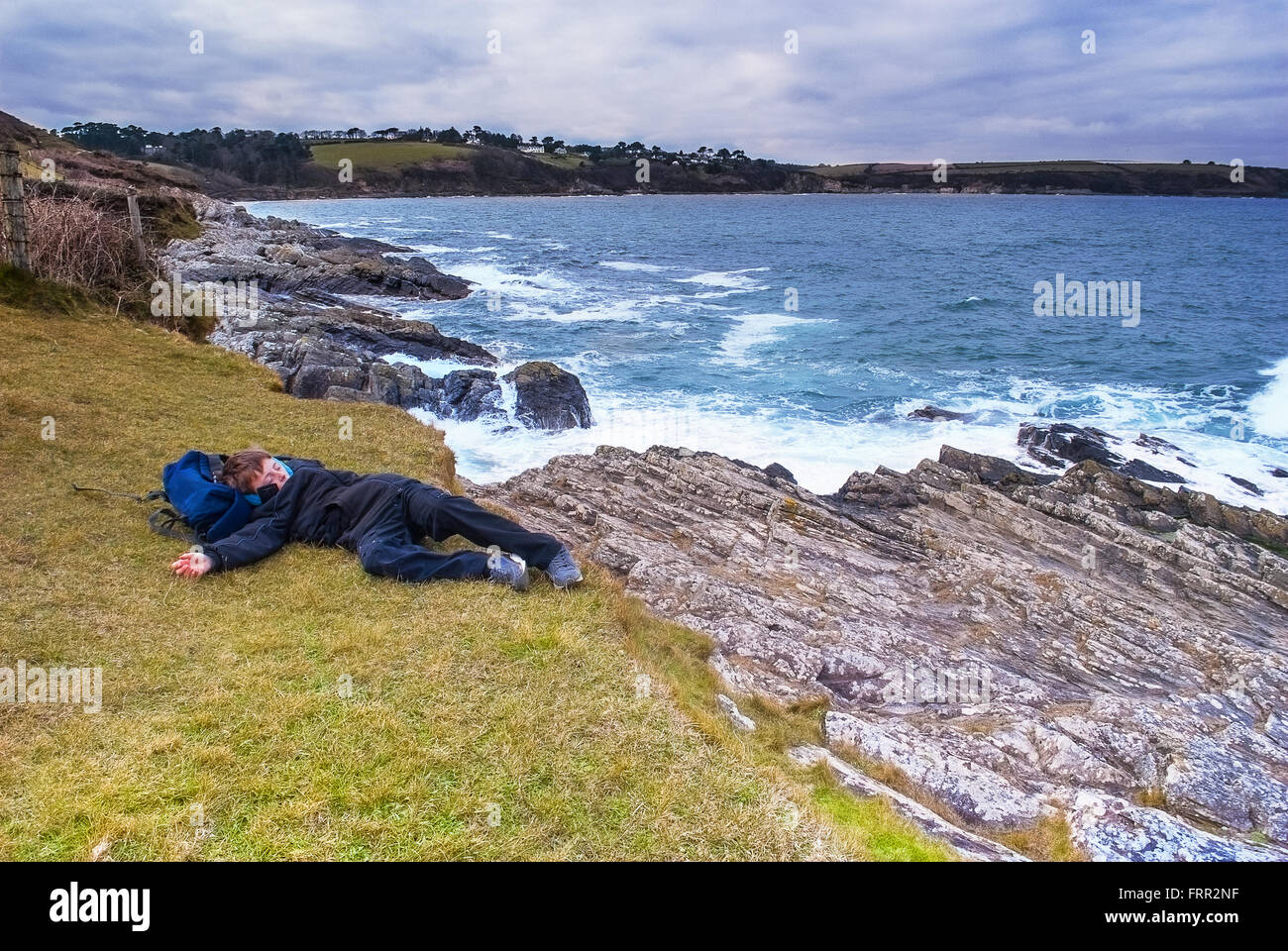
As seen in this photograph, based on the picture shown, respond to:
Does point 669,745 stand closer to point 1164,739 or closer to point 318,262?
point 1164,739

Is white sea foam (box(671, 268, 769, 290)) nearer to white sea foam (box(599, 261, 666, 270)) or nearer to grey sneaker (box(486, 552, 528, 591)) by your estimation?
white sea foam (box(599, 261, 666, 270))

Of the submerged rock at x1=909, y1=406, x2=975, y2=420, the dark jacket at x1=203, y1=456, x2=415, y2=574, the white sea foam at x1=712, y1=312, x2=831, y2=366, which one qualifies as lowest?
the dark jacket at x1=203, y1=456, x2=415, y2=574

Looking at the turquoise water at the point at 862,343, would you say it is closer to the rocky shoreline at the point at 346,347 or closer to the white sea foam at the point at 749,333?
the white sea foam at the point at 749,333

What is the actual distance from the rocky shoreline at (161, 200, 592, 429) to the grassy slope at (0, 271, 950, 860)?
12.4 meters

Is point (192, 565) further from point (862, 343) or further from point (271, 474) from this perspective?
point (862, 343)

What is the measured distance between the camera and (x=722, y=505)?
58.1ft

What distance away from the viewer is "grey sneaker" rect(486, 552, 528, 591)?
356 inches

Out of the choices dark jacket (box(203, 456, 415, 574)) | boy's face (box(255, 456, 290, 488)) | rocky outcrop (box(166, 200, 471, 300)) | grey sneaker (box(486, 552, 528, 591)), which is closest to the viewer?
grey sneaker (box(486, 552, 528, 591))

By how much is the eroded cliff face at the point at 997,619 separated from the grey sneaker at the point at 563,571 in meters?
2.35

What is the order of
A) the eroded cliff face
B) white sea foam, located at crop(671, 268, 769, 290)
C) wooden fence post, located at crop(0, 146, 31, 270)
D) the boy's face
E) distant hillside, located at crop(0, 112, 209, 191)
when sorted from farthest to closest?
white sea foam, located at crop(671, 268, 769, 290) < distant hillside, located at crop(0, 112, 209, 191) < wooden fence post, located at crop(0, 146, 31, 270) < the boy's face < the eroded cliff face


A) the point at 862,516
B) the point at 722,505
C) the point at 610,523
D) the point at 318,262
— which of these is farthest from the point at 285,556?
the point at 318,262

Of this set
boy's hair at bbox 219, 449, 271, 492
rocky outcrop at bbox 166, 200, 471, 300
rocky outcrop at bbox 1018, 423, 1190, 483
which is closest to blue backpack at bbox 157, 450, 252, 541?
boy's hair at bbox 219, 449, 271, 492

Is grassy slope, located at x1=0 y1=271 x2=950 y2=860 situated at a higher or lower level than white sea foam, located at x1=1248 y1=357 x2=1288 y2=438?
lower

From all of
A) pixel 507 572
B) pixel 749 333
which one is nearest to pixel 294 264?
pixel 749 333
